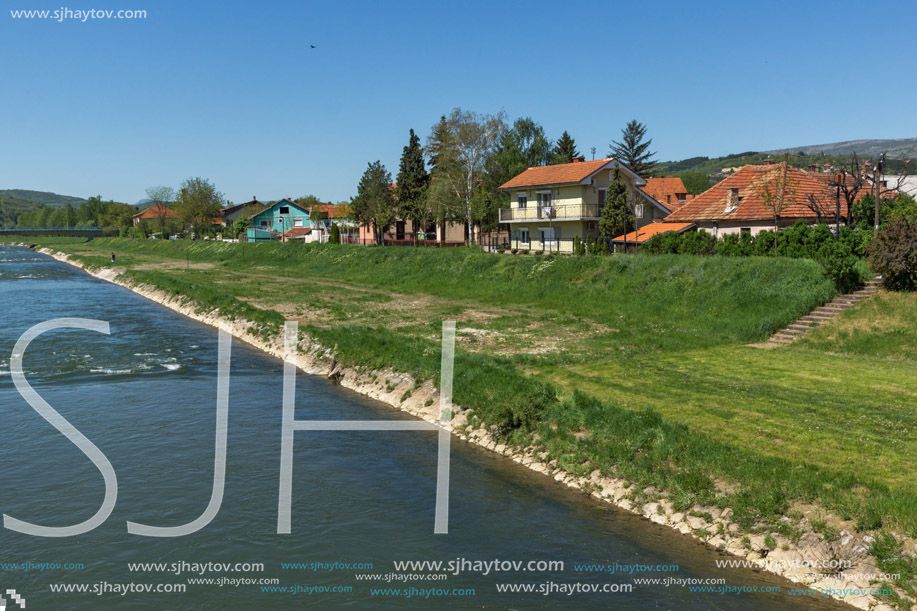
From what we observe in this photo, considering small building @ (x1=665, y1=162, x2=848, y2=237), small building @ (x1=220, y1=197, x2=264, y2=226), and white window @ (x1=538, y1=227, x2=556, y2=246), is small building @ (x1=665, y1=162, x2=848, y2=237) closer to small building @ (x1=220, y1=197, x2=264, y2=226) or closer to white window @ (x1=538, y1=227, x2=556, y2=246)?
white window @ (x1=538, y1=227, x2=556, y2=246)

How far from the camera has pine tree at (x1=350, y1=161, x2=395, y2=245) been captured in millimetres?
90875

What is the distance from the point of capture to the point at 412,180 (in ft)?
276

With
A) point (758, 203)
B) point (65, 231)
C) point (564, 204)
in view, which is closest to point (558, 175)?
point (564, 204)

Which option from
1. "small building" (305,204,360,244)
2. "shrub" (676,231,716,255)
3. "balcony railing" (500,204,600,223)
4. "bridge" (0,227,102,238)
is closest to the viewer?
"shrub" (676,231,716,255)

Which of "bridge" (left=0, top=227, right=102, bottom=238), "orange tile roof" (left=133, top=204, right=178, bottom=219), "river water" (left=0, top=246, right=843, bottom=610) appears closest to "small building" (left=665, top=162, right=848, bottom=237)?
"river water" (left=0, top=246, right=843, bottom=610)

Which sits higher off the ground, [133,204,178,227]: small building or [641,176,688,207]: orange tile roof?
[133,204,178,227]: small building

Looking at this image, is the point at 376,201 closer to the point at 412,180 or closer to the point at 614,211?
the point at 412,180

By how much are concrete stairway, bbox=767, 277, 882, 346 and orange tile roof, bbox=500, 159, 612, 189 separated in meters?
34.8

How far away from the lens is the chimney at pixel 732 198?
5038cm

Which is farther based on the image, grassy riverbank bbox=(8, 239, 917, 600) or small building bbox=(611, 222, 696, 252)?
small building bbox=(611, 222, 696, 252)

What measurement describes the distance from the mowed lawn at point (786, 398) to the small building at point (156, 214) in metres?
157

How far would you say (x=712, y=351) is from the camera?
27.7 m

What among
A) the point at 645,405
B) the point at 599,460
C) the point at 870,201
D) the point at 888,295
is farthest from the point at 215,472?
the point at 870,201

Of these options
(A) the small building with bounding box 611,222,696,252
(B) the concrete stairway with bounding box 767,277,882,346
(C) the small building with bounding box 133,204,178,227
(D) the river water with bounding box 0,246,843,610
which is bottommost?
(D) the river water with bounding box 0,246,843,610
